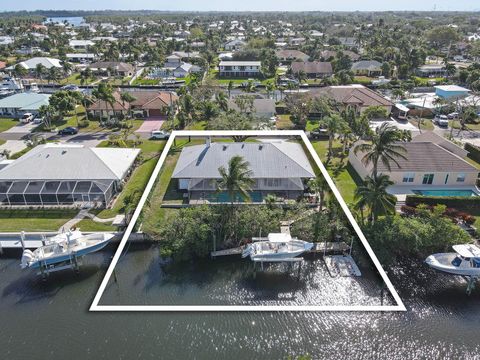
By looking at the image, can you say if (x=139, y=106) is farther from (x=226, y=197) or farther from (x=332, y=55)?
(x=332, y=55)

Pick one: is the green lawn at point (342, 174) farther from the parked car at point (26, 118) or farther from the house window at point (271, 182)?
the parked car at point (26, 118)

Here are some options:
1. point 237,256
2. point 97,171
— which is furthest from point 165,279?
point 97,171

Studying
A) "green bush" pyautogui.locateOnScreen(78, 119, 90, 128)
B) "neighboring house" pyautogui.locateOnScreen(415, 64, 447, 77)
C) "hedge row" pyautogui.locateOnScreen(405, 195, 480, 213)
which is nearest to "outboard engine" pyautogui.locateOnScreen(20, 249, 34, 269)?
"hedge row" pyautogui.locateOnScreen(405, 195, 480, 213)

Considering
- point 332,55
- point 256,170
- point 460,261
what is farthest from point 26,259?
point 332,55

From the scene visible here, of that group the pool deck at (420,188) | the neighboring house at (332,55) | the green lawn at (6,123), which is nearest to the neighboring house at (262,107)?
the pool deck at (420,188)

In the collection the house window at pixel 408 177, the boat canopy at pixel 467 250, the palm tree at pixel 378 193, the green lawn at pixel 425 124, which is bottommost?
the green lawn at pixel 425 124

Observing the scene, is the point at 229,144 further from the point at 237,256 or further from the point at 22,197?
the point at 22,197
